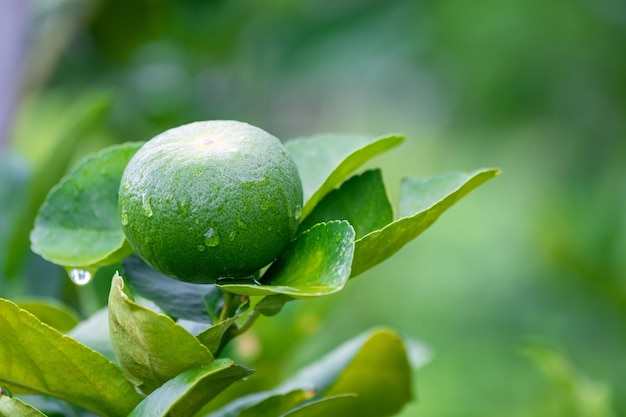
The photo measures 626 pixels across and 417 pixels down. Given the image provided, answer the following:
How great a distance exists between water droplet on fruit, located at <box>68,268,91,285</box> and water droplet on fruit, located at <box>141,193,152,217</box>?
0.15m

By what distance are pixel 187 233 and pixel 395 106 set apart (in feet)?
9.96

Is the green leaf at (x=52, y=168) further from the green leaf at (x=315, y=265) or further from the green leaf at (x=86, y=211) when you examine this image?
the green leaf at (x=315, y=265)

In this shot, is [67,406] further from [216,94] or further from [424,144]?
[424,144]

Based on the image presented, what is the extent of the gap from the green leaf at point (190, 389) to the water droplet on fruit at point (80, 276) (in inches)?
6.2

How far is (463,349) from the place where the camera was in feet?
9.24

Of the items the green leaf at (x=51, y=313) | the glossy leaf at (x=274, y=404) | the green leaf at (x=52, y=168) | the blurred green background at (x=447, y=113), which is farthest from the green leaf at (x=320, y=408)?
the blurred green background at (x=447, y=113)

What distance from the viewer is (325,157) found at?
75 centimetres

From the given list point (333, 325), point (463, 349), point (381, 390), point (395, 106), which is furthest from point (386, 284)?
point (381, 390)

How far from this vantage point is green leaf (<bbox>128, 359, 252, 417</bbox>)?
578 mm

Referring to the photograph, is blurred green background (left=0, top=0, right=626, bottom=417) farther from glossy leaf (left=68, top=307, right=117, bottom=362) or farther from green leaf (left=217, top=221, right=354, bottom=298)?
green leaf (left=217, top=221, right=354, bottom=298)

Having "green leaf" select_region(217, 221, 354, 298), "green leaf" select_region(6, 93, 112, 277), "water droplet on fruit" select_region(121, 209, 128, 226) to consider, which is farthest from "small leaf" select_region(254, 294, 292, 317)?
"green leaf" select_region(6, 93, 112, 277)

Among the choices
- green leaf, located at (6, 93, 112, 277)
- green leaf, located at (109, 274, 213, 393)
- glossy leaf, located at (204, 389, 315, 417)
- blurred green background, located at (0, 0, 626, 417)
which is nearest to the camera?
green leaf, located at (109, 274, 213, 393)

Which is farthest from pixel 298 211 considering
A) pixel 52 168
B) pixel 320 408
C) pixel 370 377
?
pixel 52 168

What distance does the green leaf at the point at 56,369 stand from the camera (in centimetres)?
61
